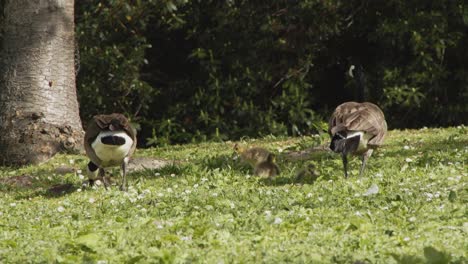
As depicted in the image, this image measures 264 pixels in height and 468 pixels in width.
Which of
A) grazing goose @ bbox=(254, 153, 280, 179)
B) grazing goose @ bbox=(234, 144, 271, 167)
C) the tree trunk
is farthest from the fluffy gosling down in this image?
the tree trunk

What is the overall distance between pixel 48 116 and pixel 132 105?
5838 millimetres

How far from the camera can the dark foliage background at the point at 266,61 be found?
66.3 ft

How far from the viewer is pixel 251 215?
887cm

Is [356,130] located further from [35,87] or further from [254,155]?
[35,87]

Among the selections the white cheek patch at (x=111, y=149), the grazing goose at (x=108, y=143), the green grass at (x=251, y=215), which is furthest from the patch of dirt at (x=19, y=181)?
the white cheek patch at (x=111, y=149)

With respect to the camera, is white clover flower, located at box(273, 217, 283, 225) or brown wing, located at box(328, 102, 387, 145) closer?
white clover flower, located at box(273, 217, 283, 225)

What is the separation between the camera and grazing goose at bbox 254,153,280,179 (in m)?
11.9

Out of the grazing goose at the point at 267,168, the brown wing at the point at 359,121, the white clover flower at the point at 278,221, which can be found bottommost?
the grazing goose at the point at 267,168

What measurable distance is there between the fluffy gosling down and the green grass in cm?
35

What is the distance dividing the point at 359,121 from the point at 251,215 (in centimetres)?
307

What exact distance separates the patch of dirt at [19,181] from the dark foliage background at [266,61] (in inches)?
256

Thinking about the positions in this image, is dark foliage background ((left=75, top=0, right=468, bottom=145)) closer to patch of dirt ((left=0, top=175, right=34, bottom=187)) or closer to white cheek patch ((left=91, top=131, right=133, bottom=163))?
patch of dirt ((left=0, top=175, right=34, bottom=187))

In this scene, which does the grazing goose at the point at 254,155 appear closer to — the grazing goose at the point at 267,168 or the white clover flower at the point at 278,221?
the grazing goose at the point at 267,168

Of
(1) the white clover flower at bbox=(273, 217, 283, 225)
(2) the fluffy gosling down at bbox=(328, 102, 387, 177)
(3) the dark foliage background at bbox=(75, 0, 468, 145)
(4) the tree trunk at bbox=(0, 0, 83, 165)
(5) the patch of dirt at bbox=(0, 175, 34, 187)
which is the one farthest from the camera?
(3) the dark foliage background at bbox=(75, 0, 468, 145)
